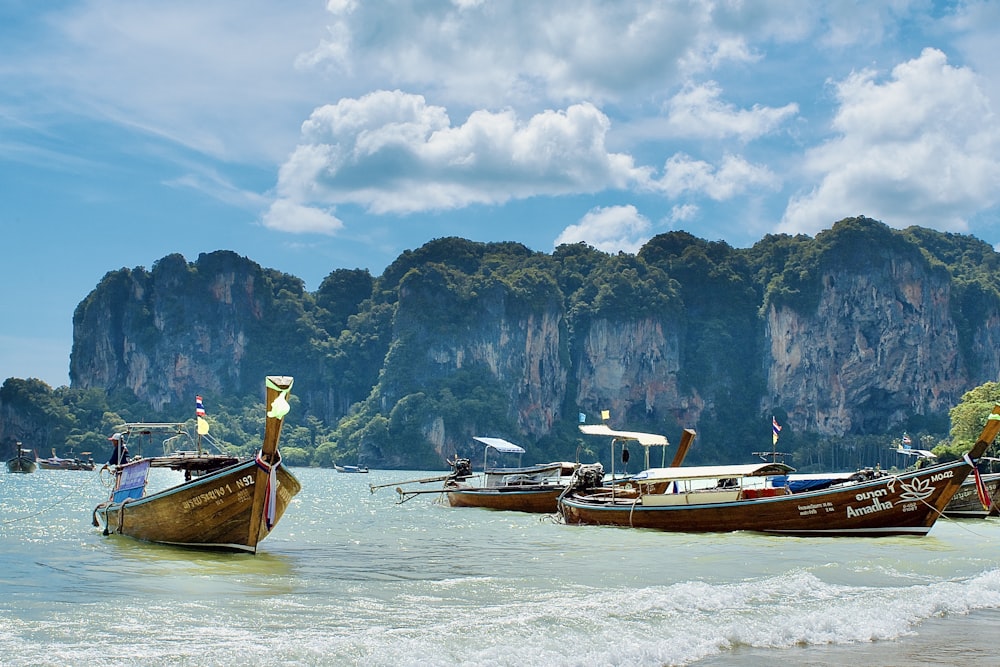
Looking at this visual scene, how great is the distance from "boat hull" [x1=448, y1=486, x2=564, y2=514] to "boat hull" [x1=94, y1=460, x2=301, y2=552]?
14.7 metres

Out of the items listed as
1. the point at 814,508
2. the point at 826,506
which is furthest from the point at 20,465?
the point at 826,506

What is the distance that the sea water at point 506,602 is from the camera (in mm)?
9098

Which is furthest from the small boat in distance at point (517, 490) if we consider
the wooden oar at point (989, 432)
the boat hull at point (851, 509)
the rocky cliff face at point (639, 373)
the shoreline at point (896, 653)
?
the rocky cliff face at point (639, 373)

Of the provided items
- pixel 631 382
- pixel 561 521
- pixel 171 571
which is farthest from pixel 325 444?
pixel 171 571

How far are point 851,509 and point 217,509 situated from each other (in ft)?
41.5

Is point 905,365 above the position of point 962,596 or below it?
above

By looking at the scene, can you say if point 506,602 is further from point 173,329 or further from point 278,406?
point 173,329

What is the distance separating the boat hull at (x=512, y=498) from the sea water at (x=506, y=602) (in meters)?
10.5

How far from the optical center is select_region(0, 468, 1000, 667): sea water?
9.10 m

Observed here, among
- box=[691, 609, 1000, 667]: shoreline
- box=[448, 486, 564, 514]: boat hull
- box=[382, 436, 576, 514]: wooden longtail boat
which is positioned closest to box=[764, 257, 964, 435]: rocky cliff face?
box=[382, 436, 576, 514]: wooden longtail boat

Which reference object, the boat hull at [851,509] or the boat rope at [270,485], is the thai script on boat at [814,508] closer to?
the boat hull at [851,509]

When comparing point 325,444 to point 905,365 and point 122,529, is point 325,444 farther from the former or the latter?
point 122,529

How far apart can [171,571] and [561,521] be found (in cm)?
1368

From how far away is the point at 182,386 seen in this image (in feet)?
446
